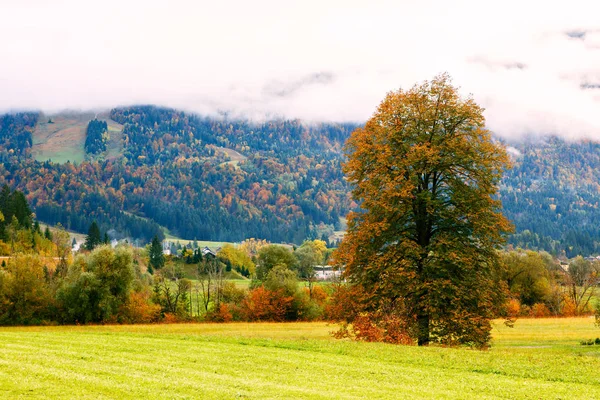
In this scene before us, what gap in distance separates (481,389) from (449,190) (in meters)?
16.4

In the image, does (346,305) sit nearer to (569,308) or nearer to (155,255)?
(569,308)

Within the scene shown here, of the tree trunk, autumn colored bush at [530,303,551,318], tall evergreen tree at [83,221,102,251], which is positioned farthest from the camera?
tall evergreen tree at [83,221,102,251]

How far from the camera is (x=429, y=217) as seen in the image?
34.8 meters

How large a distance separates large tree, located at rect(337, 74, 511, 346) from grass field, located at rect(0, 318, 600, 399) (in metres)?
4.49

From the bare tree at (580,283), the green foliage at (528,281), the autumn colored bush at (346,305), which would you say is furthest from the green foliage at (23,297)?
the bare tree at (580,283)

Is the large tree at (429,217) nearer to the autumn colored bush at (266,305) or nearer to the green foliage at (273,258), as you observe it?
the autumn colored bush at (266,305)

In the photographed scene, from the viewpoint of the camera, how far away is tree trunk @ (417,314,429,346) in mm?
34156

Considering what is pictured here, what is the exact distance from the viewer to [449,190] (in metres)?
35.0

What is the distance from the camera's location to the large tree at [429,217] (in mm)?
33156

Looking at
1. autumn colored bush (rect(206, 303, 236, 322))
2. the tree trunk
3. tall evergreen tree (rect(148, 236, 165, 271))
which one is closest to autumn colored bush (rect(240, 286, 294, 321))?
autumn colored bush (rect(206, 303, 236, 322))

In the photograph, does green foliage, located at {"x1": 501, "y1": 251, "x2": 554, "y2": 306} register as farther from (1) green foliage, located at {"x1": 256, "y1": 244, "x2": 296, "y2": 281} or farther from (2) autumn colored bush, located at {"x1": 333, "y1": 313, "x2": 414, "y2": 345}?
(2) autumn colored bush, located at {"x1": 333, "y1": 313, "x2": 414, "y2": 345}

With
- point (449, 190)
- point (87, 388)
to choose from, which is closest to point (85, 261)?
point (449, 190)

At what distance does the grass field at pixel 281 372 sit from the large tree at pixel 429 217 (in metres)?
4.49

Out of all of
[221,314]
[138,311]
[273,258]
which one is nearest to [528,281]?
[273,258]
